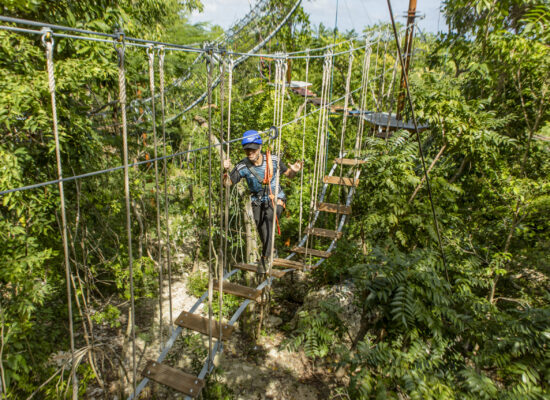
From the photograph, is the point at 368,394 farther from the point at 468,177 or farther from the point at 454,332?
the point at 468,177

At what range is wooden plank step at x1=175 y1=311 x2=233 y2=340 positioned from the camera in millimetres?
2070

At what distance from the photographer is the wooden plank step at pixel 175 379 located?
180cm

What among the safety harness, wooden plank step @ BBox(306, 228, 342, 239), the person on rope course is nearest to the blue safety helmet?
the person on rope course

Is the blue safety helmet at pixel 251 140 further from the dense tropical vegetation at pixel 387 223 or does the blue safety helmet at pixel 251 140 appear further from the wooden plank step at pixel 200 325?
the wooden plank step at pixel 200 325

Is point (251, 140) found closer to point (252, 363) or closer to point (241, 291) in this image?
point (241, 291)

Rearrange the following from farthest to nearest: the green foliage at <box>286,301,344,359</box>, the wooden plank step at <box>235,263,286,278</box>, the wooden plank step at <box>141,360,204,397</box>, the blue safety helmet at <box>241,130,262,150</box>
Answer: the wooden plank step at <box>235,263,286,278</box>, the blue safety helmet at <box>241,130,262,150</box>, the green foliage at <box>286,301,344,359</box>, the wooden plank step at <box>141,360,204,397</box>

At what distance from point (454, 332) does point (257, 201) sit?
179 cm

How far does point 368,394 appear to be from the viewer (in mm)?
1494

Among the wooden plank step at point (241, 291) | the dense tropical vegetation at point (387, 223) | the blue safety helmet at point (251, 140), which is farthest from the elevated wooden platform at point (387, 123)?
the wooden plank step at point (241, 291)

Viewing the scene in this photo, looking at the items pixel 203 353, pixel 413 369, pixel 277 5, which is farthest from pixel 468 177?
pixel 277 5

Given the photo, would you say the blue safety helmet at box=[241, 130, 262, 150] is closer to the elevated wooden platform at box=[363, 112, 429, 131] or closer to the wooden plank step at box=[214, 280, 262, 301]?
the wooden plank step at box=[214, 280, 262, 301]

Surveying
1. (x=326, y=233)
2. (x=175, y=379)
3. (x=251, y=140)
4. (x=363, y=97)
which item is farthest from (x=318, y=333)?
(x=363, y=97)

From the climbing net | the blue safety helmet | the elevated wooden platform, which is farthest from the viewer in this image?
the elevated wooden platform

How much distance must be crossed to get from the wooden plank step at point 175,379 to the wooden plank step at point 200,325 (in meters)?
0.27
